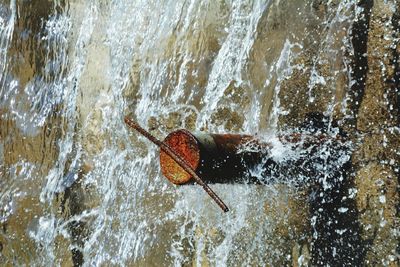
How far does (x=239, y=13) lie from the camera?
3.29 m

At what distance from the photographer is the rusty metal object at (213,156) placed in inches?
76.8

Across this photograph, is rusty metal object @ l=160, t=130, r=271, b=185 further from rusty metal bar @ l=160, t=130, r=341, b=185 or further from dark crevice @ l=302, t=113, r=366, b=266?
dark crevice @ l=302, t=113, r=366, b=266

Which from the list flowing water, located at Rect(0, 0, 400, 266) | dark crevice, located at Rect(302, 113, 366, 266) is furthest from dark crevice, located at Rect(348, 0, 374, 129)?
dark crevice, located at Rect(302, 113, 366, 266)

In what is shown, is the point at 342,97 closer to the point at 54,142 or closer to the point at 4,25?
the point at 54,142

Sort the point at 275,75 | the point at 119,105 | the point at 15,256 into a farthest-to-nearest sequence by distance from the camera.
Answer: the point at 15,256, the point at 119,105, the point at 275,75

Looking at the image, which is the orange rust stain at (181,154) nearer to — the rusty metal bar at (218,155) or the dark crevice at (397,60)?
the rusty metal bar at (218,155)

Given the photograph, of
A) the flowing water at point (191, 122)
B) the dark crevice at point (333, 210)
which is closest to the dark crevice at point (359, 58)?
the flowing water at point (191, 122)

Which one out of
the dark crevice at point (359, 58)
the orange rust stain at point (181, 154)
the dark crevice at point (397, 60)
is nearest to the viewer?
the orange rust stain at point (181, 154)

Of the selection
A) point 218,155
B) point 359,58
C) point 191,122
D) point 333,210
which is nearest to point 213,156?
point 218,155

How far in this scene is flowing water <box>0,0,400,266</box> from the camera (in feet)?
8.04

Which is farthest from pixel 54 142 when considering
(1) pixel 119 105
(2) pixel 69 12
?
(2) pixel 69 12

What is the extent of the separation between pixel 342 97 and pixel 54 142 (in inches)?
113

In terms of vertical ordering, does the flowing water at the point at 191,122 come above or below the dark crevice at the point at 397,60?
below

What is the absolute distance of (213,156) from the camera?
6.54 ft
